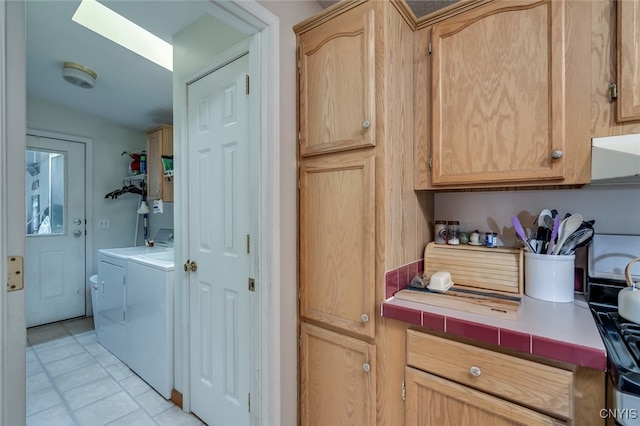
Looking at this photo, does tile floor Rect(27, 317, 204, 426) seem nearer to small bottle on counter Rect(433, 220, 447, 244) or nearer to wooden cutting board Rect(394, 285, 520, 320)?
wooden cutting board Rect(394, 285, 520, 320)

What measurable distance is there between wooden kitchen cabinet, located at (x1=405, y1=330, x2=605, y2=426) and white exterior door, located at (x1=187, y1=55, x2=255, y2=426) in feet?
2.66

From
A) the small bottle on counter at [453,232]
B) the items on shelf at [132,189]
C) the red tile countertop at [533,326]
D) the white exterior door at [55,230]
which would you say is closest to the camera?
the red tile countertop at [533,326]

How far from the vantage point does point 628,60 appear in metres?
0.92

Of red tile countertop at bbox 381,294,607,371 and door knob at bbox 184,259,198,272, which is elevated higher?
door knob at bbox 184,259,198,272

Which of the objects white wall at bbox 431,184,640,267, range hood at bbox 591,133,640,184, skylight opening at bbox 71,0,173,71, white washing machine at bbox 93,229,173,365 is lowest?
white washing machine at bbox 93,229,173,365

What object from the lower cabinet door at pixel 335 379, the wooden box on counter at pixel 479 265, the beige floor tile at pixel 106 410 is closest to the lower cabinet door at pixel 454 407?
the lower cabinet door at pixel 335 379

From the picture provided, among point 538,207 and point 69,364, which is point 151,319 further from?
point 538,207

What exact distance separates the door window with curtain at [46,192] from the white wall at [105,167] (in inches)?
10.3

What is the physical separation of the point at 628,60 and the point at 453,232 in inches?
33.9

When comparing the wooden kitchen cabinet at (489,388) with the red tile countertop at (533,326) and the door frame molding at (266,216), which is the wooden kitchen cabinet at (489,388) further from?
the door frame molding at (266,216)

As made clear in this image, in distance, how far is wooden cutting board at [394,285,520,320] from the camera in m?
1.01

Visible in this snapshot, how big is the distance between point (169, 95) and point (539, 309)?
10.1ft

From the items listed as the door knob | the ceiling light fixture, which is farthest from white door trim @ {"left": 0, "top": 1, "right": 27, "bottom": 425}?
the ceiling light fixture

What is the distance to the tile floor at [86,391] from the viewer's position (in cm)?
178
